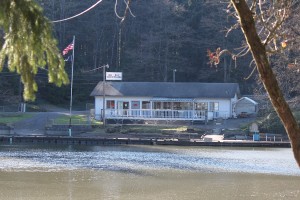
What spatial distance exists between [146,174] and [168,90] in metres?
27.9

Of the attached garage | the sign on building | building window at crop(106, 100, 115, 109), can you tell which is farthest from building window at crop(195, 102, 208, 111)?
building window at crop(106, 100, 115, 109)

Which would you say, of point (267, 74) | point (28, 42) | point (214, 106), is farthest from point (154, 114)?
point (28, 42)

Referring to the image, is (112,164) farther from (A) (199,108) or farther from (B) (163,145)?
(A) (199,108)

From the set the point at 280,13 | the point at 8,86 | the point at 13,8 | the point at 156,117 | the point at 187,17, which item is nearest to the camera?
the point at 13,8

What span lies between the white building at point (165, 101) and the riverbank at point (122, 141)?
27.7 ft

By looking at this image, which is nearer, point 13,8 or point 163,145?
point 13,8

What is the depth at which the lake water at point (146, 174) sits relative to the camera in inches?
777

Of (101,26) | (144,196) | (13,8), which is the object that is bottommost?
(144,196)

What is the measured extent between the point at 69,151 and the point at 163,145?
23.7 ft

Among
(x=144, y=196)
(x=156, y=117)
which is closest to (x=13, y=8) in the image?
(x=144, y=196)

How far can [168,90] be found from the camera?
52.0m

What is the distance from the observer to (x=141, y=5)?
63531 mm

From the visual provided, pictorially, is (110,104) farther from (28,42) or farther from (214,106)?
(28,42)

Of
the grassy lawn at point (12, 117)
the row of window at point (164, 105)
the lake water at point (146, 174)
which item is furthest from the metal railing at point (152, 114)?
the lake water at point (146, 174)
